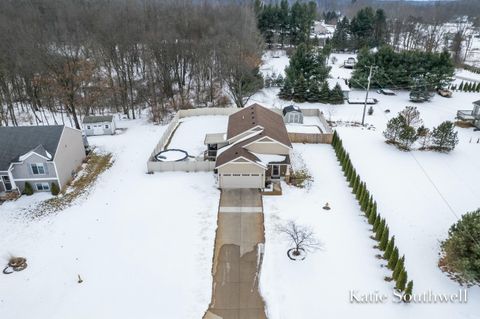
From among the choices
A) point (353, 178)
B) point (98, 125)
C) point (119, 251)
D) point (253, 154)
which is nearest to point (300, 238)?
point (353, 178)

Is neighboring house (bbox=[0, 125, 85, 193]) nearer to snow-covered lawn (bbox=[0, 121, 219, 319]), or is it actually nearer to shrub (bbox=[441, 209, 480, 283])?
snow-covered lawn (bbox=[0, 121, 219, 319])

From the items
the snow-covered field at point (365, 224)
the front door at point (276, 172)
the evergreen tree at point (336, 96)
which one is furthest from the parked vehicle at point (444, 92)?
the front door at point (276, 172)

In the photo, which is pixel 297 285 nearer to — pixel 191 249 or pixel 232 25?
pixel 191 249

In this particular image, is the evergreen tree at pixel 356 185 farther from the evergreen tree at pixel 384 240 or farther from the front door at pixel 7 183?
the front door at pixel 7 183

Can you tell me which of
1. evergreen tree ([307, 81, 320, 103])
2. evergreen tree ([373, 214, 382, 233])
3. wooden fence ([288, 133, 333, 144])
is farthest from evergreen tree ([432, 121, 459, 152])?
evergreen tree ([307, 81, 320, 103])

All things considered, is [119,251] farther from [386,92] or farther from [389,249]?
[386,92]

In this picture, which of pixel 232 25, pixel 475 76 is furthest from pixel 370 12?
pixel 232 25
